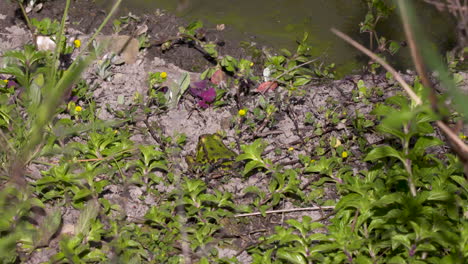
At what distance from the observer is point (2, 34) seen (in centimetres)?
372

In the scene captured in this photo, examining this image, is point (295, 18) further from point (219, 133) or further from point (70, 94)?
point (70, 94)

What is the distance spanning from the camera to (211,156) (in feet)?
9.97

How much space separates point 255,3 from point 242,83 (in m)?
→ 0.89

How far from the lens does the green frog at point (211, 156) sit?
9.95 ft

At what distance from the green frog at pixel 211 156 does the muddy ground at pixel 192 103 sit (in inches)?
2.6

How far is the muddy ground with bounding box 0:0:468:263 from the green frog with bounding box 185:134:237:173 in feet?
0.21

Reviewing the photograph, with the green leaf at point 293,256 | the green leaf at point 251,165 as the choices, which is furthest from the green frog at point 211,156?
the green leaf at point 293,256

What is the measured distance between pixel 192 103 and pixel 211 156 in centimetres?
50

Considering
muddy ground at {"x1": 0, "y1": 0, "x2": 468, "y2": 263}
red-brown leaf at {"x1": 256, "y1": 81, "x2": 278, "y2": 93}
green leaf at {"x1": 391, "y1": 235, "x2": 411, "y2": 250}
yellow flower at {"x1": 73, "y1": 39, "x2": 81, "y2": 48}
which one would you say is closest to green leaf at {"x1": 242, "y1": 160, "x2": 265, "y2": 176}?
muddy ground at {"x1": 0, "y1": 0, "x2": 468, "y2": 263}

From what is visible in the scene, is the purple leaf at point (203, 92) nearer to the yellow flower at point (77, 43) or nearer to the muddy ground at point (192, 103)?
the muddy ground at point (192, 103)

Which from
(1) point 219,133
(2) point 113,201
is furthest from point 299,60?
(2) point 113,201

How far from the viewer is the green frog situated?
3033mm

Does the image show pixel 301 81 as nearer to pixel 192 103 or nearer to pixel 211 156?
pixel 192 103

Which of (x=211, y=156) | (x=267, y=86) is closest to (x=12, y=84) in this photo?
(x=211, y=156)
